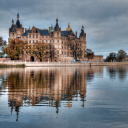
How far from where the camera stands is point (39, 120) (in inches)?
335

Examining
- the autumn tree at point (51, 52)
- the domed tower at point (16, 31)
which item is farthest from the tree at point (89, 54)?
the domed tower at point (16, 31)

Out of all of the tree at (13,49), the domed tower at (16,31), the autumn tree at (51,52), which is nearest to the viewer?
the tree at (13,49)

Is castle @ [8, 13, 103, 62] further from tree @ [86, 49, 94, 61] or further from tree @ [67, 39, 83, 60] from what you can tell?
tree @ [86, 49, 94, 61]

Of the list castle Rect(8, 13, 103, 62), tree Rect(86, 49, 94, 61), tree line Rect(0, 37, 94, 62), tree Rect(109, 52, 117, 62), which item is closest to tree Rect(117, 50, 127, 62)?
tree Rect(109, 52, 117, 62)

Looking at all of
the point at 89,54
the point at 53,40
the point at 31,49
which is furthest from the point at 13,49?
the point at 89,54

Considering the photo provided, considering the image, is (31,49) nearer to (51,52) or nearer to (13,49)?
(13,49)

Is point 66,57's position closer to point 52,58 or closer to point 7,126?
point 52,58

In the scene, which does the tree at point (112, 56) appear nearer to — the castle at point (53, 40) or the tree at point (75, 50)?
the castle at point (53, 40)

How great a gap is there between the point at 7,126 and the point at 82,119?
2.75 m

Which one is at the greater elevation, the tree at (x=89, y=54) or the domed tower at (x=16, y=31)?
the domed tower at (x=16, y=31)

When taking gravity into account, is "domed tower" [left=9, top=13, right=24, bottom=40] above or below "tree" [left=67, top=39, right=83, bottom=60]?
above

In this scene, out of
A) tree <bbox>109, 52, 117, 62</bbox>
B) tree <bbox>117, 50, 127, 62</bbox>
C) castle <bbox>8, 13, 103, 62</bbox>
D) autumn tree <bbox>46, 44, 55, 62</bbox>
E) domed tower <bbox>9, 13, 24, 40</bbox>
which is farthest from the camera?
tree <bbox>117, 50, 127, 62</bbox>

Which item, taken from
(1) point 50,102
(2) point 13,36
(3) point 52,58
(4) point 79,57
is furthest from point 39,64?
(1) point 50,102

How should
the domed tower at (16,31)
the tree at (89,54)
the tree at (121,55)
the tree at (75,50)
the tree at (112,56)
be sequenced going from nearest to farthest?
the tree at (75,50), the domed tower at (16,31), the tree at (89,54), the tree at (112,56), the tree at (121,55)
